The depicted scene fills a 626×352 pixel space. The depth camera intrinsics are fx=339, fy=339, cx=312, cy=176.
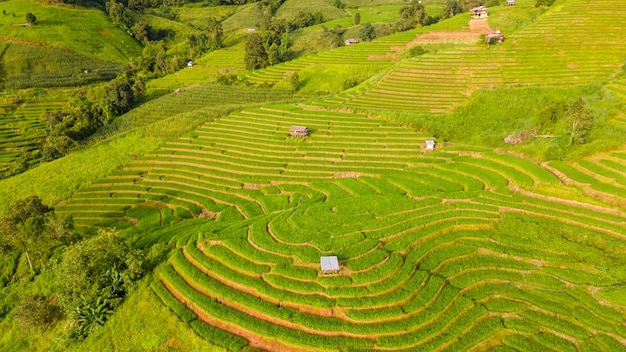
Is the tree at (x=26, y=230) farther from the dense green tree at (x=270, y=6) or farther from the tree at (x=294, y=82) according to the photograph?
the dense green tree at (x=270, y=6)

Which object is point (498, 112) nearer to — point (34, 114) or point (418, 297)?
point (418, 297)

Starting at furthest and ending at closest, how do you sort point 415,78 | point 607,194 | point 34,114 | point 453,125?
1. point 34,114
2. point 415,78
3. point 453,125
4. point 607,194

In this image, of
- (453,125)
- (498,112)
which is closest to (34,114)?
(453,125)

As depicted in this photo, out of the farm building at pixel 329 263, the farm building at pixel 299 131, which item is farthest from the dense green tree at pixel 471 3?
the farm building at pixel 329 263

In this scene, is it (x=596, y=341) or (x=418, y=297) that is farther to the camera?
(x=418, y=297)

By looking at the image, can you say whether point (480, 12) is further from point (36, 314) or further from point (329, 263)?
point (36, 314)

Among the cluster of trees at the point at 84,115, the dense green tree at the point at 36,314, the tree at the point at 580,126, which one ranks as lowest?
the dense green tree at the point at 36,314

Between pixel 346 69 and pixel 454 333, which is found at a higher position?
pixel 346 69
